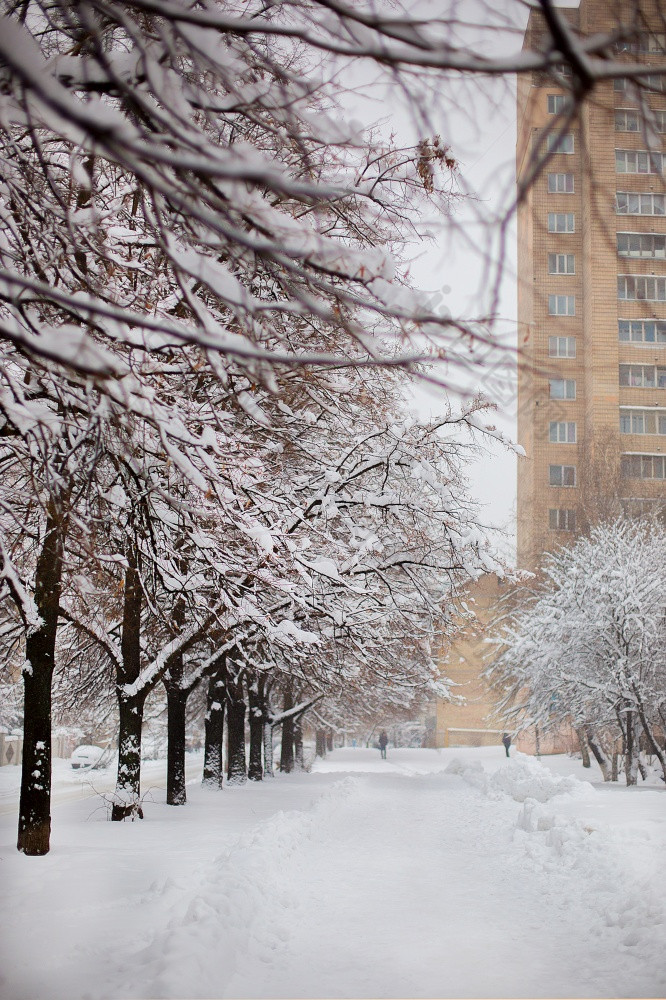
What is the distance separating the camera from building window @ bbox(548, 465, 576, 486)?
56.0 metres

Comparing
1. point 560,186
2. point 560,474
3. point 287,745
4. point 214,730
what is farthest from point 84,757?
point 560,186

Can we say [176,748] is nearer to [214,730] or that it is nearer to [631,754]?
[214,730]

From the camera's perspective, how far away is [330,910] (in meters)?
7.56

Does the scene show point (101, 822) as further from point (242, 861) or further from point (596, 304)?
point (596, 304)

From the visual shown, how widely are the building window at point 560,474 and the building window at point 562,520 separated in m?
1.87

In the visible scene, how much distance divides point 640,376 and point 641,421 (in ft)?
9.37

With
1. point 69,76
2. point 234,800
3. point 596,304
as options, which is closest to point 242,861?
point 69,76

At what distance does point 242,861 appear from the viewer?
8.10 meters

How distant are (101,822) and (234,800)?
464cm

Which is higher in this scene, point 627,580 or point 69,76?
point 69,76

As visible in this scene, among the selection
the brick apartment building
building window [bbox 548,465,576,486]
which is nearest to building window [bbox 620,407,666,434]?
the brick apartment building

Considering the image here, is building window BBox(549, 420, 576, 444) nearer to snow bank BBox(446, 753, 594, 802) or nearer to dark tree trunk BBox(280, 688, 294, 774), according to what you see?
snow bank BBox(446, 753, 594, 802)

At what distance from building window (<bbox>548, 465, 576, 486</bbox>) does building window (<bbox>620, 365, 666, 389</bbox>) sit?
6216 millimetres

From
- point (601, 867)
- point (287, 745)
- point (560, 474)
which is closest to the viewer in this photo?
point (601, 867)
